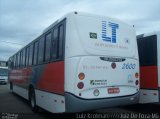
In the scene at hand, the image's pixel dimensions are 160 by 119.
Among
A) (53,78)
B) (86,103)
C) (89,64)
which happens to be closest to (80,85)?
(86,103)

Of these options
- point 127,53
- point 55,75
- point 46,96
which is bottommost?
point 46,96

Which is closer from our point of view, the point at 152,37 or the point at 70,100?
the point at 70,100

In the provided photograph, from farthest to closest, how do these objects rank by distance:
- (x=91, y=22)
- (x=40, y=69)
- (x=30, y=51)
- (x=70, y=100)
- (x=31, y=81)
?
(x=30, y=51), (x=31, y=81), (x=40, y=69), (x=91, y=22), (x=70, y=100)

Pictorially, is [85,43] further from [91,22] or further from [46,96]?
[46,96]

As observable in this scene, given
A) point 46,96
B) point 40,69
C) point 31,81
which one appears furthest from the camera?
point 31,81

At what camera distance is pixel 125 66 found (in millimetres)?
7867

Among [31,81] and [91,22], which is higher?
[91,22]

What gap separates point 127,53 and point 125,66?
0.45m

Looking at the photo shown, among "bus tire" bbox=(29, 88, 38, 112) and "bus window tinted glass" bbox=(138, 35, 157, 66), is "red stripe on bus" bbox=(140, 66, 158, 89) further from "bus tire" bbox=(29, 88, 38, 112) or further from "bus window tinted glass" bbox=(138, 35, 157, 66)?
"bus tire" bbox=(29, 88, 38, 112)

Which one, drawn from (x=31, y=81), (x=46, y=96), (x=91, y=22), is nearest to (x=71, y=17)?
(x=91, y=22)

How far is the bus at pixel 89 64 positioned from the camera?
6.89 meters

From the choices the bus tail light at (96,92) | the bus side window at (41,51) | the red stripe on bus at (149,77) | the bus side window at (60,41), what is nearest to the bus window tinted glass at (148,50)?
the red stripe on bus at (149,77)

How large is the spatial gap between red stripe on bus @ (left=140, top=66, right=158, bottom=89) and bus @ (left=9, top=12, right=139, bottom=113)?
1028 millimetres

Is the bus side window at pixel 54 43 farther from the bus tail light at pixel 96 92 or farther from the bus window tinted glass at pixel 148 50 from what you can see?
the bus window tinted glass at pixel 148 50
